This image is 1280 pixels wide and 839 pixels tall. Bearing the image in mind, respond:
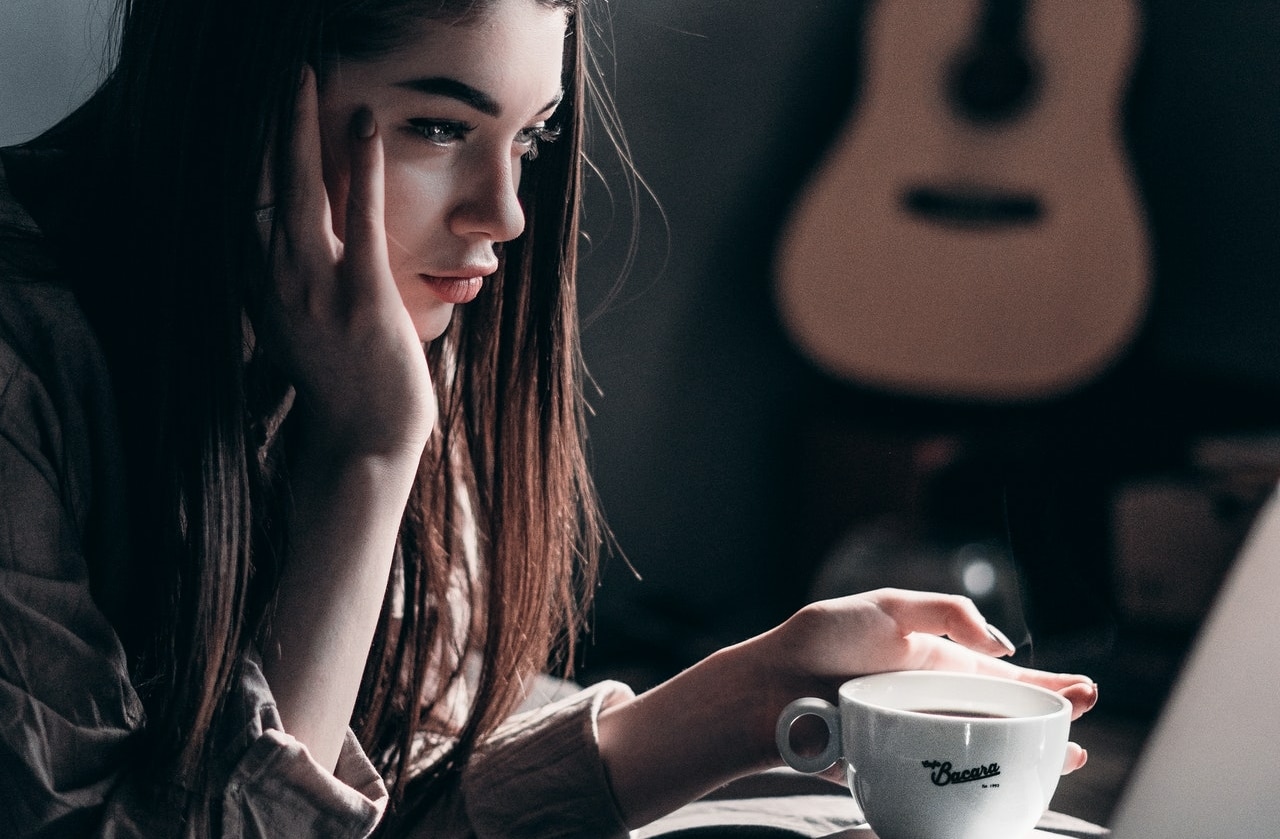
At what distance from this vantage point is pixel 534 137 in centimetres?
78

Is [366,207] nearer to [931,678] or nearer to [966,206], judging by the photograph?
[931,678]

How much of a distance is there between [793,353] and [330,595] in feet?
3.72

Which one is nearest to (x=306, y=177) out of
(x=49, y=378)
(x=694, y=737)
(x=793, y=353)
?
(x=49, y=378)

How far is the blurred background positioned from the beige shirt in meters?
0.88

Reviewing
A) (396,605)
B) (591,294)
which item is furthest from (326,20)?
(591,294)

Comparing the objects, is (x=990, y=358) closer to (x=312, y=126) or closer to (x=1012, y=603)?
(x=1012, y=603)

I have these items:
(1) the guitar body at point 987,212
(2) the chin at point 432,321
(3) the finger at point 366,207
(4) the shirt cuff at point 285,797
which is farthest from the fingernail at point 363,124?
(1) the guitar body at point 987,212

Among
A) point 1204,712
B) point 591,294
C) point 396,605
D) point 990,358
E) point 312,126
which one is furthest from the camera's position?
point 990,358

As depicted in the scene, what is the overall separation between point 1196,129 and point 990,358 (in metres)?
0.39

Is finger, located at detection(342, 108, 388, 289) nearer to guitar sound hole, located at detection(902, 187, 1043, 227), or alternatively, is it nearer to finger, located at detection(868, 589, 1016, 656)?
finger, located at detection(868, 589, 1016, 656)

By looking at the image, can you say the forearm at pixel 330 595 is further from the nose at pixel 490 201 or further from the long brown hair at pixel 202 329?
the nose at pixel 490 201

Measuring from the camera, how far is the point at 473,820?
2.27 feet

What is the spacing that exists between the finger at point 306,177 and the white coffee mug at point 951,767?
36cm

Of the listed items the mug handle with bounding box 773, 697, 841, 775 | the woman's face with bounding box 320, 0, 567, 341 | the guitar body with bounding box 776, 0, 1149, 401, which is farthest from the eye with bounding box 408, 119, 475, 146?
the guitar body with bounding box 776, 0, 1149, 401
